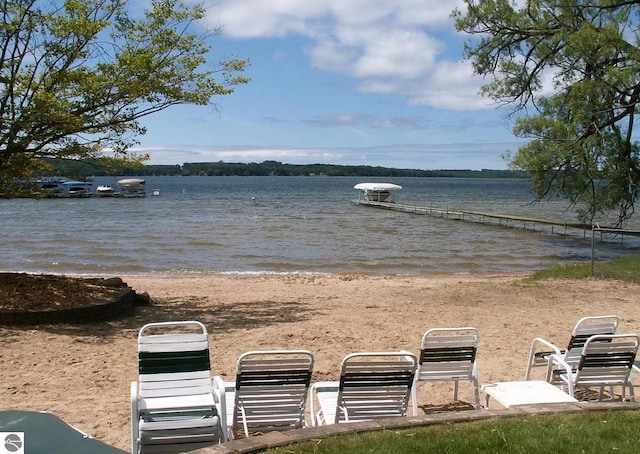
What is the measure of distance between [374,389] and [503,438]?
3.39 feet

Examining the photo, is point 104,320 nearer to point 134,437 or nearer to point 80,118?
point 80,118

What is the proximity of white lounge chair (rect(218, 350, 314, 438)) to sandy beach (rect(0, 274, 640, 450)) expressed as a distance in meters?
1.09

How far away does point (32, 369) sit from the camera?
7203mm

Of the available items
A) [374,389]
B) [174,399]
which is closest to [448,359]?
[374,389]

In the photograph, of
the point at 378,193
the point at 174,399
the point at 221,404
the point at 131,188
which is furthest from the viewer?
the point at 131,188

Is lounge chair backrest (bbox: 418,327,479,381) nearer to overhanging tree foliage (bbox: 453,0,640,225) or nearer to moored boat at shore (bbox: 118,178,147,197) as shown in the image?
overhanging tree foliage (bbox: 453,0,640,225)

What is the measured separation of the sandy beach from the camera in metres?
6.50

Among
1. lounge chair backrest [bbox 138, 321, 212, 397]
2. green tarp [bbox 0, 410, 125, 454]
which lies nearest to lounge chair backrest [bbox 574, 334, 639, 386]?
lounge chair backrest [bbox 138, 321, 212, 397]

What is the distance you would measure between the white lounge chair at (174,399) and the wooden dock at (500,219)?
2582 centimetres

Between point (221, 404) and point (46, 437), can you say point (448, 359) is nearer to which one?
point (221, 404)

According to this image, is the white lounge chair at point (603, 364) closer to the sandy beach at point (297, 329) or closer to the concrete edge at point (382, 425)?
the concrete edge at point (382, 425)

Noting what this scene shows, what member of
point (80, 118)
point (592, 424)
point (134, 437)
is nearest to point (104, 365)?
point (134, 437)

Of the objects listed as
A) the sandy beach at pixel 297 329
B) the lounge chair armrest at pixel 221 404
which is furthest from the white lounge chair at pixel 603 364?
the lounge chair armrest at pixel 221 404

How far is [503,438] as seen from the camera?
13.9ft
